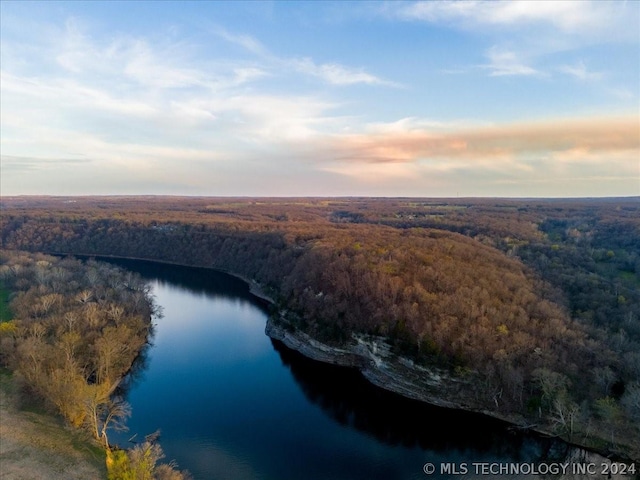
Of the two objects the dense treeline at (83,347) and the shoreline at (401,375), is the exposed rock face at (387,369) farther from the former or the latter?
the dense treeline at (83,347)

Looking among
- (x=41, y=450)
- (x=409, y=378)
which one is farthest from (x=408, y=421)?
(x=41, y=450)

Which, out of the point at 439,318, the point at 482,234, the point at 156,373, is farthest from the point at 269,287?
the point at 482,234

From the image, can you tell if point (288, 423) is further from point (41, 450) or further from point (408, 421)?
point (41, 450)

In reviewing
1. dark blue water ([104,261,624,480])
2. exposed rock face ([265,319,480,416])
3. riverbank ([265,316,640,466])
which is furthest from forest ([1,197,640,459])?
dark blue water ([104,261,624,480])

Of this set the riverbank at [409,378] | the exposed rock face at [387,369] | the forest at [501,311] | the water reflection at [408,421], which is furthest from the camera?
the exposed rock face at [387,369]

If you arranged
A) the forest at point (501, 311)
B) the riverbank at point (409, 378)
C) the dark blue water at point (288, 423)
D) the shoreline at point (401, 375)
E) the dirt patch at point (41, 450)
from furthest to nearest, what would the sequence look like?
the shoreline at point (401, 375)
the forest at point (501, 311)
the riverbank at point (409, 378)
the dark blue water at point (288, 423)
the dirt patch at point (41, 450)

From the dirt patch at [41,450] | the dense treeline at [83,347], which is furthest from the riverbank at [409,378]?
the dirt patch at [41,450]

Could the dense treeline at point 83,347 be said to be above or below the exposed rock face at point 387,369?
above
